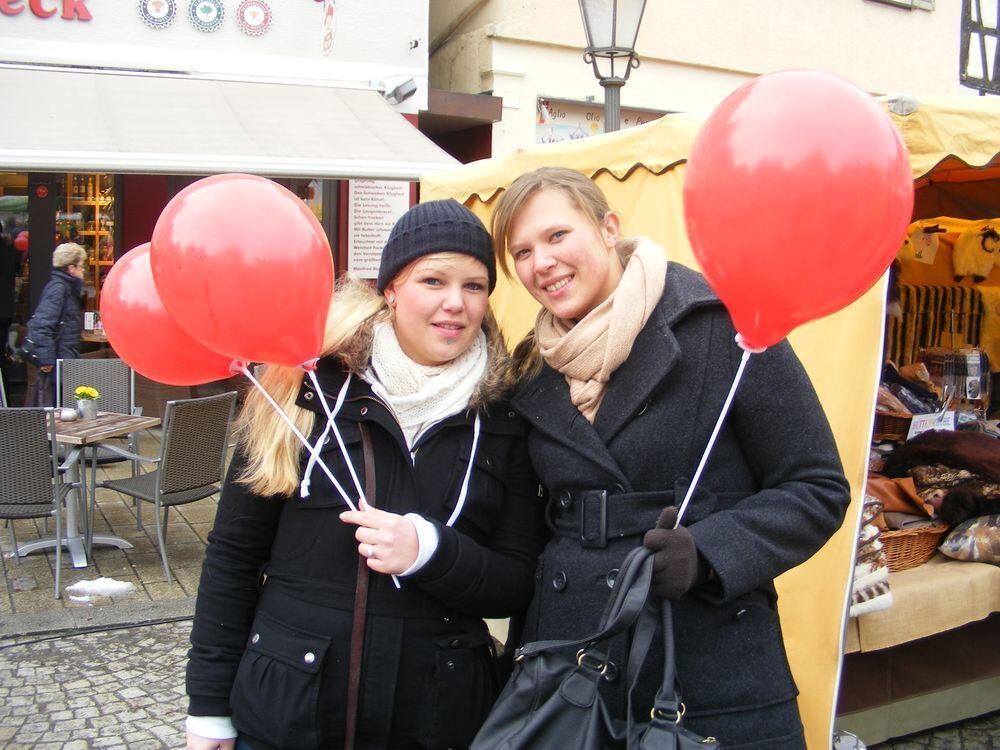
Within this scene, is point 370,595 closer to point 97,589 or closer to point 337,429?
point 337,429

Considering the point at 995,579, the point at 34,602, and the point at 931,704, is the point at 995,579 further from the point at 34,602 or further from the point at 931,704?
the point at 34,602

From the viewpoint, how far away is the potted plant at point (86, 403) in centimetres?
625

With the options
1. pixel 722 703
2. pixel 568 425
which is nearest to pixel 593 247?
pixel 568 425

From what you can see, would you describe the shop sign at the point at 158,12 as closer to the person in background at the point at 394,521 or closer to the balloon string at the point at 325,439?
the person in background at the point at 394,521

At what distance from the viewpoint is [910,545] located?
3578 millimetres

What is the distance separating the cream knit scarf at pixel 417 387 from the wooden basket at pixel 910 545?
7.14 feet

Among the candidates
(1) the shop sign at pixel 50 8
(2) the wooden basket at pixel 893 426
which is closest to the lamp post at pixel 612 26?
(2) the wooden basket at pixel 893 426

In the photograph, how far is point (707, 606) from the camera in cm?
170

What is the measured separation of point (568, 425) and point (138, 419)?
16.9 ft

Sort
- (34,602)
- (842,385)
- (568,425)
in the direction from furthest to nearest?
(34,602)
(842,385)
(568,425)

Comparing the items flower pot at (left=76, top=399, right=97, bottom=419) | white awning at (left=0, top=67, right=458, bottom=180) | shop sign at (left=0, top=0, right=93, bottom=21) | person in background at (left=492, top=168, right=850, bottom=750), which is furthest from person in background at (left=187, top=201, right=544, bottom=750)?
shop sign at (left=0, top=0, right=93, bottom=21)

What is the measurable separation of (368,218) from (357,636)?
343 inches

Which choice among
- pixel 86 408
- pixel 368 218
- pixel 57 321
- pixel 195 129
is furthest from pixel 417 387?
pixel 368 218

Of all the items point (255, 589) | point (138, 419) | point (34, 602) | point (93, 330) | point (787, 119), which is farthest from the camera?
point (93, 330)
